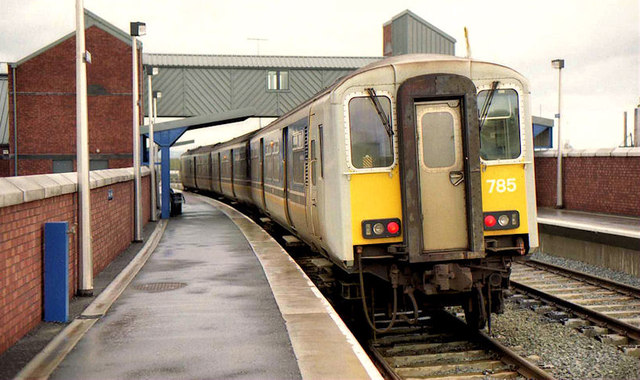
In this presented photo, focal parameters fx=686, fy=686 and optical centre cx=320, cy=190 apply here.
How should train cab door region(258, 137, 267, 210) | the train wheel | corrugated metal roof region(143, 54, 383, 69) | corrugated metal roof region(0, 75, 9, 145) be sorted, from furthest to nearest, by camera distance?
corrugated metal roof region(143, 54, 383, 69)
corrugated metal roof region(0, 75, 9, 145)
train cab door region(258, 137, 267, 210)
the train wheel

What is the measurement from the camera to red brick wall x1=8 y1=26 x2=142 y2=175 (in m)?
37.3

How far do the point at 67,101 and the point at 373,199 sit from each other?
33355mm

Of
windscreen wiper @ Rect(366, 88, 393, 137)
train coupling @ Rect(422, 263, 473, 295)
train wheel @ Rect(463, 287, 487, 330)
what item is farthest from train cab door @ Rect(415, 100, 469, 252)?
train wheel @ Rect(463, 287, 487, 330)

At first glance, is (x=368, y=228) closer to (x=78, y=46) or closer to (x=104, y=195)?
(x=78, y=46)

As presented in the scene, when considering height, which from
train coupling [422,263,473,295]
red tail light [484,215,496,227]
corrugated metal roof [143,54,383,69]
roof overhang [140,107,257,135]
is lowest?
train coupling [422,263,473,295]

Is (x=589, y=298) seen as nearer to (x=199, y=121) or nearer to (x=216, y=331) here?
(x=216, y=331)

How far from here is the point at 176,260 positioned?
544 inches

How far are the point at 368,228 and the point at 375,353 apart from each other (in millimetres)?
1589

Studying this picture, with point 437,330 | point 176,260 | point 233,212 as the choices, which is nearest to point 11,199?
point 437,330

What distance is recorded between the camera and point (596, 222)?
1892 centimetres

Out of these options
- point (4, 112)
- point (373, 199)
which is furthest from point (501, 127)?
point (4, 112)

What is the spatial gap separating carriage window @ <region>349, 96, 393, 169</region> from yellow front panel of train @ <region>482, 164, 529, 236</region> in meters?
1.23

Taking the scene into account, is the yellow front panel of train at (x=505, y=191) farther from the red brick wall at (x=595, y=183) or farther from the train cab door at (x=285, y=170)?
the red brick wall at (x=595, y=183)

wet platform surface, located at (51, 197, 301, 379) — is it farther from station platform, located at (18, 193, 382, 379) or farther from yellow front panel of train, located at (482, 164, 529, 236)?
yellow front panel of train, located at (482, 164, 529, 236)
